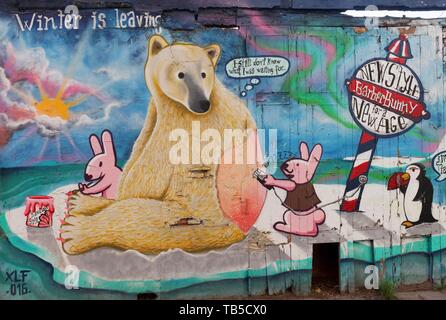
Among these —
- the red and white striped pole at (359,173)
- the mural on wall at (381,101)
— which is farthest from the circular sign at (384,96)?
the red and white striped pole at (359,173)

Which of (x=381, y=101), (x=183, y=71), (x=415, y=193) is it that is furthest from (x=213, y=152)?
(x=415, y=193)

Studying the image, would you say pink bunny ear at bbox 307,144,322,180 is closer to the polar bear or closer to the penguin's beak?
the polar bear

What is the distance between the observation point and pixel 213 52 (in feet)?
18.1

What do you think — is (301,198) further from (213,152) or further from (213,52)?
(213,52)

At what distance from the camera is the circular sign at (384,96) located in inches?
224

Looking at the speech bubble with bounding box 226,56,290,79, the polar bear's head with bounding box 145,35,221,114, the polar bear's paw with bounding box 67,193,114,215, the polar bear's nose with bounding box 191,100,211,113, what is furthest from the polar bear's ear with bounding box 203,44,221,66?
the polar bear's paw with bounding box 67,193,114,215

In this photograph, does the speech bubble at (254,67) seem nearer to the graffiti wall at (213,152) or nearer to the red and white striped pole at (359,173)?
the graffiti wall at (213,152)

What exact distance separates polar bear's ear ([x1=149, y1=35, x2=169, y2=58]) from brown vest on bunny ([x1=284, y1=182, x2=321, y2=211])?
2339 mm

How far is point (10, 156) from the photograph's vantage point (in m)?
5.30

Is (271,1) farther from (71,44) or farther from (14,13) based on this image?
(14,13)

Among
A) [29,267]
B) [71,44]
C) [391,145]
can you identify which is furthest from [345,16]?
[29,267]

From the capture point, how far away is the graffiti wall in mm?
5359

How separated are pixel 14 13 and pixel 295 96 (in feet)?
11.3

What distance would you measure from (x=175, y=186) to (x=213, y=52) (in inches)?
66.1
